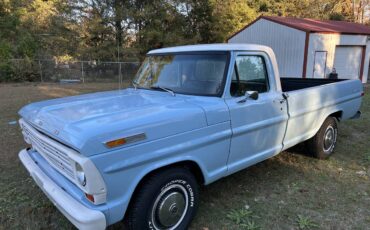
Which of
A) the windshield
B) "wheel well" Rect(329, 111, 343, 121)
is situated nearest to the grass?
"wheel well" Rect(329, 111, 343, 121)

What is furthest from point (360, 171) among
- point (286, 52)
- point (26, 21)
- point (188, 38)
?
point (26, 21)

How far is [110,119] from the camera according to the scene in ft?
8.89

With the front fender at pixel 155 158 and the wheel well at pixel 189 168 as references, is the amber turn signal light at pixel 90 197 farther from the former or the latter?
the wheel well at pixel 189 168

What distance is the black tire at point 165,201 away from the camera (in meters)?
2.79

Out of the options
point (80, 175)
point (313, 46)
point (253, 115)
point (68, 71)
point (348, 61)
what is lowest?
point (80, 175)

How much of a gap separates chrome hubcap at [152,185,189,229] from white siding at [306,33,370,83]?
55.4 ft

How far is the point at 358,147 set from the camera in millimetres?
5957

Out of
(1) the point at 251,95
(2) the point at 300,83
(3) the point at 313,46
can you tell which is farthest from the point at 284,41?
(1) the point at 251,95

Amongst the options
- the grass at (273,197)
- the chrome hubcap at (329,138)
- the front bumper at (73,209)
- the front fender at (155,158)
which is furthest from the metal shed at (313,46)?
the front bumper at (73,209)

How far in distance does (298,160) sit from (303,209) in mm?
1663

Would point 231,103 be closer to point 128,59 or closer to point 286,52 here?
point 286,52

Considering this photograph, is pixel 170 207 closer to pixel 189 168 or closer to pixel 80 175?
pixel 189 168

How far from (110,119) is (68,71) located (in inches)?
816

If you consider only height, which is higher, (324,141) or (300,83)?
(300,83)
